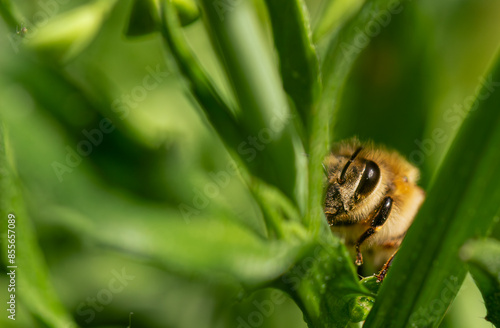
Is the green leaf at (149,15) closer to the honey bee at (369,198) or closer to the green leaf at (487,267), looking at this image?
the honey bee at (369,198)

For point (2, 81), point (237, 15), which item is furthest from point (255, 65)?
point (2, 81)

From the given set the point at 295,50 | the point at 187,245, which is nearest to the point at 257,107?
the point at 295,50

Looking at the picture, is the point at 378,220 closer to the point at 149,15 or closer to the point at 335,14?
the point at 335,14

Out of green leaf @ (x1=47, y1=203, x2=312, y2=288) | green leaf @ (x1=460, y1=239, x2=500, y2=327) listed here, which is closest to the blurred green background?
green leaf @ (x1=47, y1=203, x2=312, y2=288)

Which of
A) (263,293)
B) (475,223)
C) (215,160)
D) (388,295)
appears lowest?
(263,293)

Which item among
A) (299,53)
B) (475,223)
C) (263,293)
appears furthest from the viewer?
(263,293)

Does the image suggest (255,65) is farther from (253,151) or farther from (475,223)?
(475,223)
